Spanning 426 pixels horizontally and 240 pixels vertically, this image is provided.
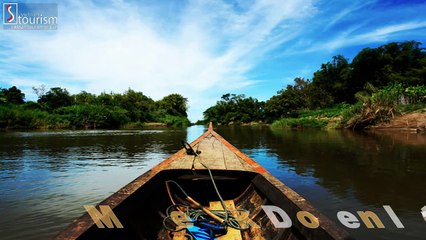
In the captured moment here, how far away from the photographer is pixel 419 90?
20.6 metres

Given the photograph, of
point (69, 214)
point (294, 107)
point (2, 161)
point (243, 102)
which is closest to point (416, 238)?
point (69, 214)

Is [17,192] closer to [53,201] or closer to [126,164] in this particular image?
[53,201]

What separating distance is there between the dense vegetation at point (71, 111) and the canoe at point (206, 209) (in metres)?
26.2

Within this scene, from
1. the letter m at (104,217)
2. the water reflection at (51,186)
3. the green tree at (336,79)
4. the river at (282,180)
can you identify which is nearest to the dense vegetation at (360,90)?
the green tree at (336,79)

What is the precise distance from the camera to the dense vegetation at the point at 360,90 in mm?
19219

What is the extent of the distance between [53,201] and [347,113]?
2233 cm

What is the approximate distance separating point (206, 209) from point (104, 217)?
1.18 metres

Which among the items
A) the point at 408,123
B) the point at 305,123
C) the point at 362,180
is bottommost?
the point at 362,180

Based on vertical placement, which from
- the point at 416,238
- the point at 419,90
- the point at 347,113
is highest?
the point at 419,90

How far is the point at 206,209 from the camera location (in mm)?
2674

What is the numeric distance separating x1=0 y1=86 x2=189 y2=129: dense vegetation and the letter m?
26967 millimetres

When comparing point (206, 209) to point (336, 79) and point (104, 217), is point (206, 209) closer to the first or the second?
point (104, 217)

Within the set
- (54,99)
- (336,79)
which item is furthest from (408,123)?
(54,99)

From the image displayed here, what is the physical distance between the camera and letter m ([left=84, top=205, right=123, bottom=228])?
66.8 inches
